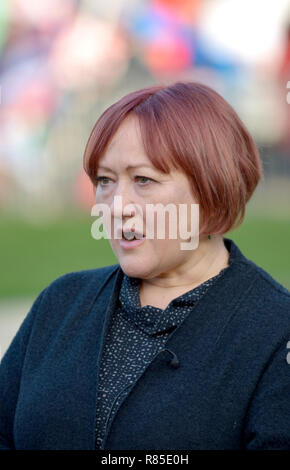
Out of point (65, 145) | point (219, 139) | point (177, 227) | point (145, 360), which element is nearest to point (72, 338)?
point (145, 360)

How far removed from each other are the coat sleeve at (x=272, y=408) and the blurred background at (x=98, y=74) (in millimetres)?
11767

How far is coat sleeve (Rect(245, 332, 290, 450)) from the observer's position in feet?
5.20

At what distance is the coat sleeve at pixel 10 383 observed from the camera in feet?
6.51

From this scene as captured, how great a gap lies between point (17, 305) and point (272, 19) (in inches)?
502

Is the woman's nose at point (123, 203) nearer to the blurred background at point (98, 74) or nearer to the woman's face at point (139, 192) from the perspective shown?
the woman's face at point (139, 192)

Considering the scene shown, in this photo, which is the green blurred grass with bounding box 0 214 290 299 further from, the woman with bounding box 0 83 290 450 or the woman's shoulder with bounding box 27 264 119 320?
the woman with bounding box 0 83 290 450

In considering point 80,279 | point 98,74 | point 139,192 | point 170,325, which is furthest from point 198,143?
point 98,74

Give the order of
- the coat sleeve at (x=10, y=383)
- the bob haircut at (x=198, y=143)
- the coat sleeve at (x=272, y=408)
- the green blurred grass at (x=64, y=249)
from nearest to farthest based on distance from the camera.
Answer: the coat sleeve at (x=272, y=408) → the bob haircut at (x=198, y=143) → the coat sleeve at (x=10, y=383) → the green blurred grass at (x=64, y=249)

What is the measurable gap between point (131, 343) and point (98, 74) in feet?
51.5

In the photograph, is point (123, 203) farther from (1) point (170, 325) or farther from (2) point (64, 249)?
(2) point (64, 249)

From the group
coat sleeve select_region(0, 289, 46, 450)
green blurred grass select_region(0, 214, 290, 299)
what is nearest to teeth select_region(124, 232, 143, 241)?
coat sleeve select_region(0, 289, 46, 450)

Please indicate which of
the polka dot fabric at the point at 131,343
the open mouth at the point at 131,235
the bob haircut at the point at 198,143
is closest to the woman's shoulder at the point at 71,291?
the polka dot fabric at the point at 131,343

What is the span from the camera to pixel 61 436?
1785 mm

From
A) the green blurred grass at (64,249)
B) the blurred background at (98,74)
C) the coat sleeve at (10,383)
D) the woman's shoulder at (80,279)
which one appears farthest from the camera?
the blurred background at (98,74)
